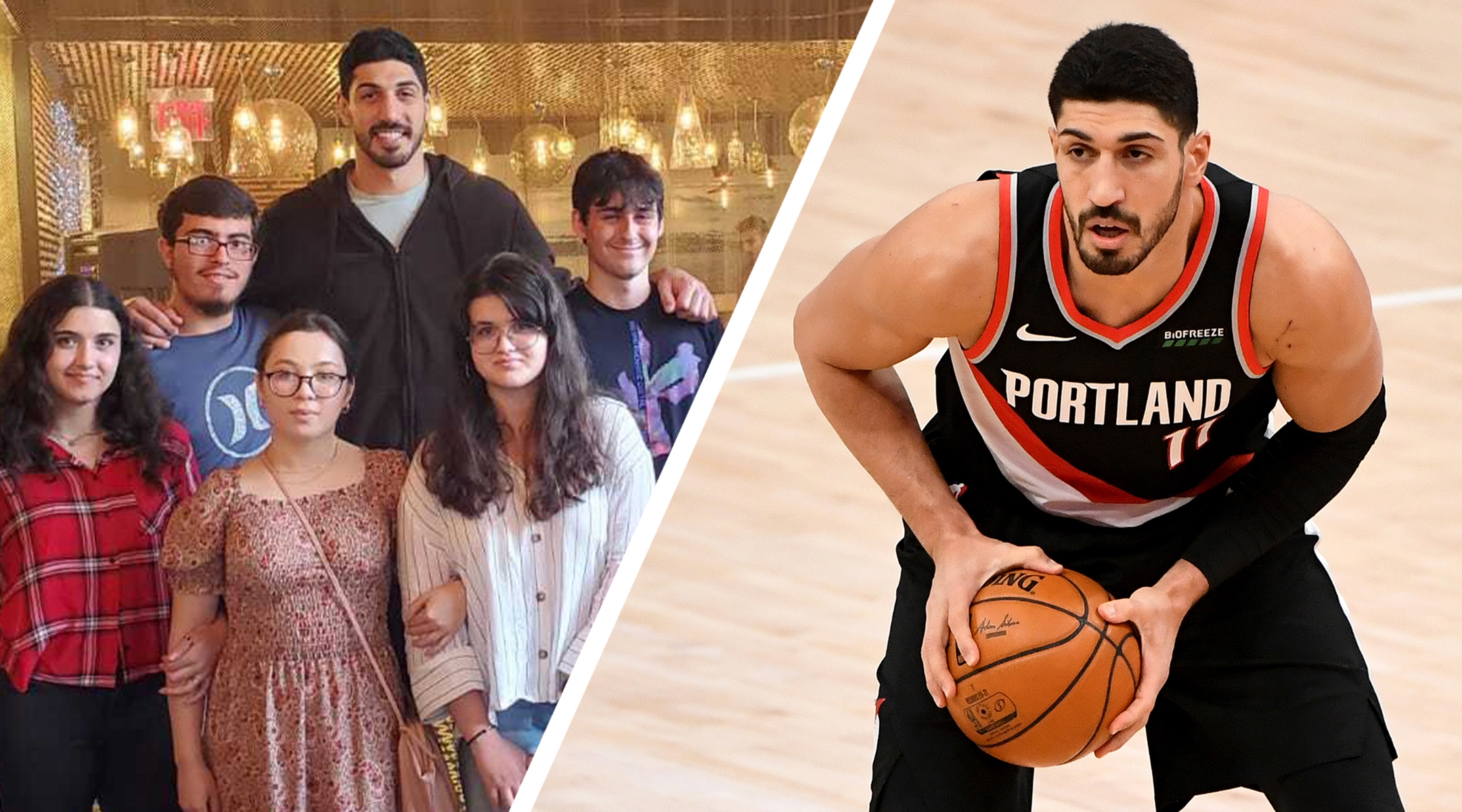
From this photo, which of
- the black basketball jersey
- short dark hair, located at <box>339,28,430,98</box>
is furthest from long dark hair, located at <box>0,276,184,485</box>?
the black basketball jersey

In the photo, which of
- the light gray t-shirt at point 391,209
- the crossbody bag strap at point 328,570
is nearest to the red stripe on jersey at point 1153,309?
the light gray t-shirt at point 391,209

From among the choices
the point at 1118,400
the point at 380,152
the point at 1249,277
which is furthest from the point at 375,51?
the point at 1249,277

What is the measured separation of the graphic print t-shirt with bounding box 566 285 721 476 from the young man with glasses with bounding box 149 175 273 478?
536 millimetres

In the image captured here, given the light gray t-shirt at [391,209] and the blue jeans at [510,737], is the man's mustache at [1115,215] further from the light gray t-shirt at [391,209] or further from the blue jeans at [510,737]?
the blue jeans at [510,737]

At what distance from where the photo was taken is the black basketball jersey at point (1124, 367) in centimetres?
195

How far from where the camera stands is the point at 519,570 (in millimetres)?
3133

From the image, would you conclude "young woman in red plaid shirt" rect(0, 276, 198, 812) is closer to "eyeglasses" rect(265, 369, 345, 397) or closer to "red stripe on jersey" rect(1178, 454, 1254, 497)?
"eyeglasses" rect(265, 369, 345, 397)

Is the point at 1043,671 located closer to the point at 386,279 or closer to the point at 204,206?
the point at 386,279

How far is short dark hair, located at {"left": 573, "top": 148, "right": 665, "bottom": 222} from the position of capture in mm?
3154

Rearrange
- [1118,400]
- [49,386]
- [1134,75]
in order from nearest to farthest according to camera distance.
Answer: [1134,75]
[1118,400]
[49,386]

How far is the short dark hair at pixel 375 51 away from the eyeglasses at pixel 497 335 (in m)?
0.41

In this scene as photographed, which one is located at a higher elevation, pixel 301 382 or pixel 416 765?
pixel 301 382

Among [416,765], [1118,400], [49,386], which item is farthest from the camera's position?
[416,765]

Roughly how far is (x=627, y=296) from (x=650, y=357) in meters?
0.11
